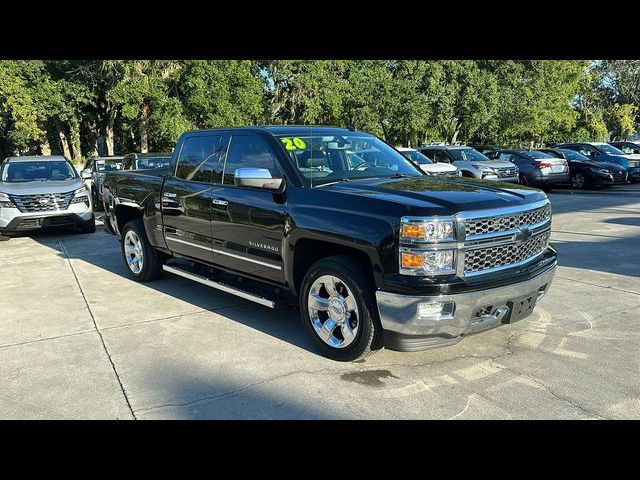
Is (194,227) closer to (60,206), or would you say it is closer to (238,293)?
(238,293)

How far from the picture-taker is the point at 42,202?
10.3 meters

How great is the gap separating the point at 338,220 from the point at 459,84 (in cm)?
2864

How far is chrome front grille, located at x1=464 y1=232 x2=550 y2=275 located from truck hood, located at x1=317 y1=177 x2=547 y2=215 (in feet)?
1.01

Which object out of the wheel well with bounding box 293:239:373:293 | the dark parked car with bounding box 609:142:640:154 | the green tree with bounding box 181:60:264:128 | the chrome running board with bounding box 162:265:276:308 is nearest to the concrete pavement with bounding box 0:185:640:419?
the chrome running board with bounding box 162:265:276:308

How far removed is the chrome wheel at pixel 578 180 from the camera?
1908 cm

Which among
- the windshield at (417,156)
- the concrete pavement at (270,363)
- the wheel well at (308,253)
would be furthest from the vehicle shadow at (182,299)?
the windshield at (417,156)

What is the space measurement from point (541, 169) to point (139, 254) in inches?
591

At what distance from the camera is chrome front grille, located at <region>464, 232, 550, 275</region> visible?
12.1ft

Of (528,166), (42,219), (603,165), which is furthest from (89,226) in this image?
(603,165)

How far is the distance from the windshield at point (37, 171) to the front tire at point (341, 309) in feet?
30.3

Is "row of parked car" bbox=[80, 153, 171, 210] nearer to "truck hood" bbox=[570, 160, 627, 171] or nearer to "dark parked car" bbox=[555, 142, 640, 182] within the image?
"truck hood" bbox=[570, 160, 627, 171]

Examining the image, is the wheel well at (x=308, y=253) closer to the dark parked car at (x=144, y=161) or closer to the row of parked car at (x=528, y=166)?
the dark parked car at (x=144, y=161)

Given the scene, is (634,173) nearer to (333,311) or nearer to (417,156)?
(417,156)
